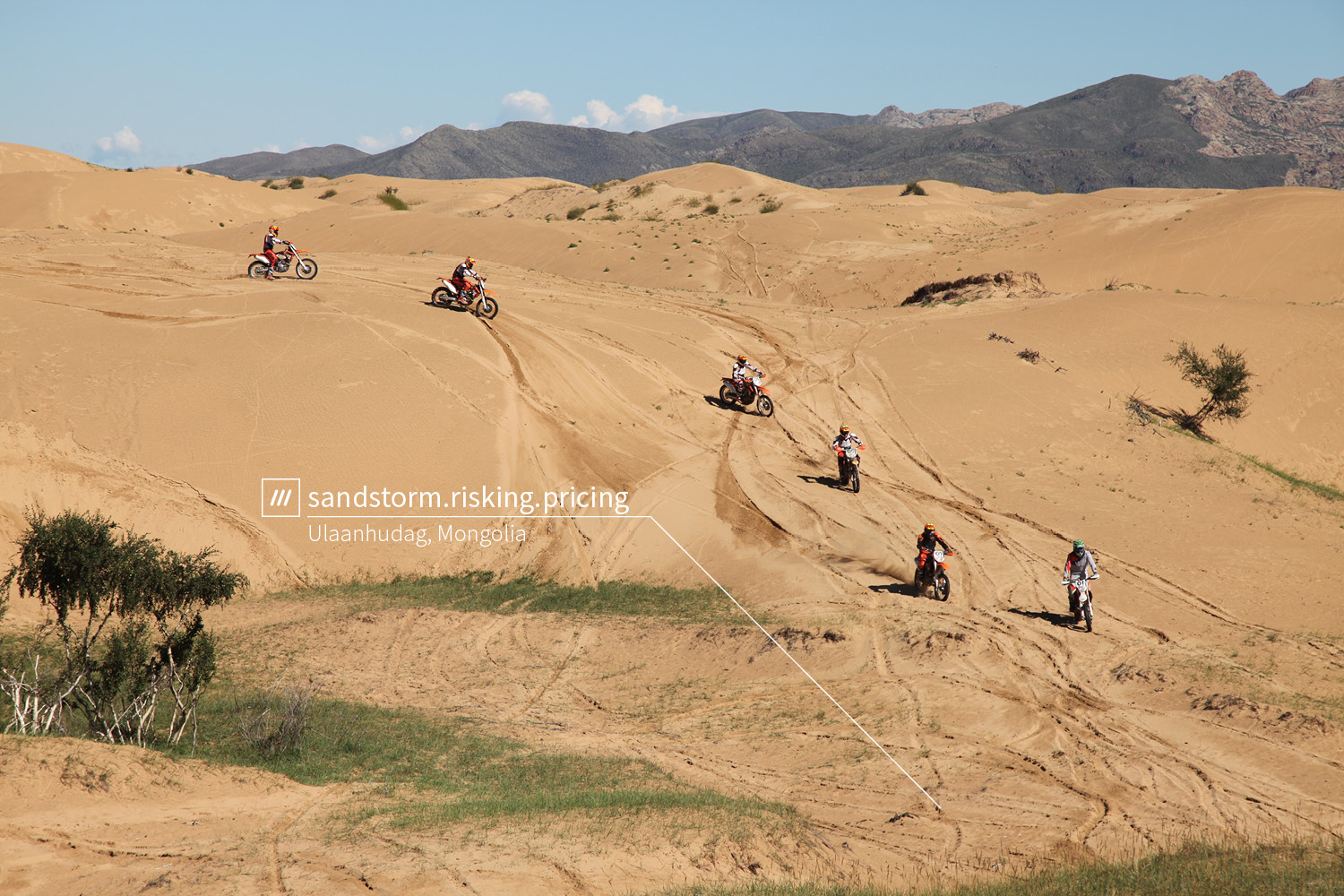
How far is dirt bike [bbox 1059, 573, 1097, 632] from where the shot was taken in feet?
46.0

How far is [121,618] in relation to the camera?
10.6 m

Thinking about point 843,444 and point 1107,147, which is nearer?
point 843,444

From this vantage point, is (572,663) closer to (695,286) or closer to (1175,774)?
(1175,774)

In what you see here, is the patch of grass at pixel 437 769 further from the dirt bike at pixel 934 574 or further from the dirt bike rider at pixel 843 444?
the dirt bike rider at pixel 843 444

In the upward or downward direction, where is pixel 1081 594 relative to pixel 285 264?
A: downward

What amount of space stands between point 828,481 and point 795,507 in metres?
1.62

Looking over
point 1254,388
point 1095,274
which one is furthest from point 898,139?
point 1254,388

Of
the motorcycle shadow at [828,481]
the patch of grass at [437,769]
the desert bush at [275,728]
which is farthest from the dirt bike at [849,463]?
the desert bush at [275,728]

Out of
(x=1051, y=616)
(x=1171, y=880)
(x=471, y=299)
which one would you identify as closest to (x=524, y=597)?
(x=1051, y=616)

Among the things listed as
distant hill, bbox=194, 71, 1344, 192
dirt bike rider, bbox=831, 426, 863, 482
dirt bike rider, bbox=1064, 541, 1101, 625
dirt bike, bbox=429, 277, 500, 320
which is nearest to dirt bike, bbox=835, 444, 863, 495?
dirt bike rider, bbox=831, 426, 863, 482

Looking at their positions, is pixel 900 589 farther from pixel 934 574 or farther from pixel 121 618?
pixel 121 618

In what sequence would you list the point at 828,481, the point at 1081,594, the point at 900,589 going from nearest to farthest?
1. the point at 1081,594
2. the point at 900,589
3. the point at 828,481

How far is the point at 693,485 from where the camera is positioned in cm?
1970

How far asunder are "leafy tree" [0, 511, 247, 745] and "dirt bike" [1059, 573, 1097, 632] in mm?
13064
